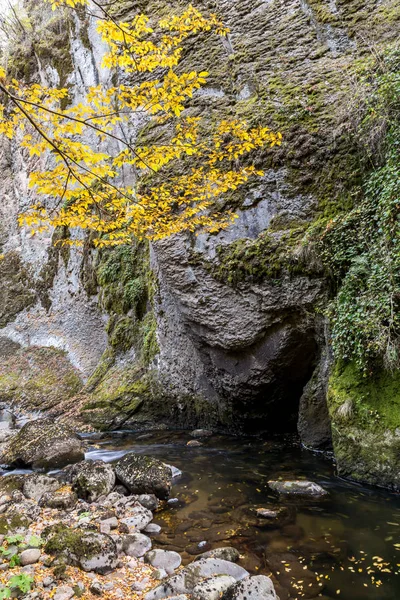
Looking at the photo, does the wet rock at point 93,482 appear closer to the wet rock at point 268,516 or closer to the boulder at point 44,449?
the boulder at point 44,449

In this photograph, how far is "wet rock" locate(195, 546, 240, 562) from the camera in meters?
3.96

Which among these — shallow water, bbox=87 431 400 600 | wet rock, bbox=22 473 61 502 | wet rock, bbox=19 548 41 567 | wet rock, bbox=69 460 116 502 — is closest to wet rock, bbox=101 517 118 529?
shallow water, bbox=87 431 400 600

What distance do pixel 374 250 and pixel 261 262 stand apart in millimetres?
2281

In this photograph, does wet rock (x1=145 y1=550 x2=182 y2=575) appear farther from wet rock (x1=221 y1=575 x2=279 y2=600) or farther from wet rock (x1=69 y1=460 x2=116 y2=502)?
wet rock (x1=69 y1=460 x2=116 y2=502)

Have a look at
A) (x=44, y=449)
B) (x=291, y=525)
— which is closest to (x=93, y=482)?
(x=44, y=449)

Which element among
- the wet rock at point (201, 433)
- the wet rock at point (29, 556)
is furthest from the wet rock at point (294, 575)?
the wet rock at point (201, 433)

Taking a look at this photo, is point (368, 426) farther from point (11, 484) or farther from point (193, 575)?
point (11, 484)

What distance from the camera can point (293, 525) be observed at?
182 inches

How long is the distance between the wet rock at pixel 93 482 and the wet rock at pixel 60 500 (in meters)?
0.15

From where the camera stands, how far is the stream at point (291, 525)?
361 centimetres

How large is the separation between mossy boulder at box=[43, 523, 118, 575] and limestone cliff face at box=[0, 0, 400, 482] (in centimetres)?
477

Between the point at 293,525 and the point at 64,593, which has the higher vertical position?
the point at 64,593

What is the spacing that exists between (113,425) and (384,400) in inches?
282

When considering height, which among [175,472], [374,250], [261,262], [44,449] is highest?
[261,262]
